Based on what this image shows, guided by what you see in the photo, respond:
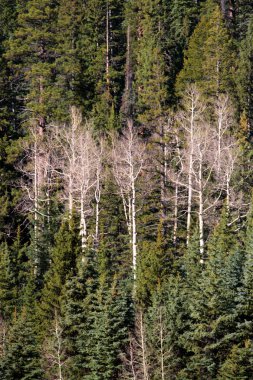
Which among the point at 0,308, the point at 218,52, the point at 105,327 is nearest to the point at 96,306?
the point at 105,327

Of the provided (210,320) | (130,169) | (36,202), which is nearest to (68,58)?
(36,202)

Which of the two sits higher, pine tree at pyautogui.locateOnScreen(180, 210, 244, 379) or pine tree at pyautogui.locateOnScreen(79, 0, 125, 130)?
pine tree at pyautogui.locateOnScreen(79, 0, 125, 130)

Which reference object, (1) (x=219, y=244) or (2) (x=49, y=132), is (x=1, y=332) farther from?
(2) (x=49, y=132)

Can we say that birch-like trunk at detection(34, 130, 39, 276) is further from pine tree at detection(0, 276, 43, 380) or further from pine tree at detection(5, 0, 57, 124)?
pine tree at detection(0, 276, 43, 380)

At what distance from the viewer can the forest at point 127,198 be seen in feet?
96.6

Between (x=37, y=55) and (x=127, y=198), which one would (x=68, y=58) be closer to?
(x=37, y=55)

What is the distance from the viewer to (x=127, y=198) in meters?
45.1

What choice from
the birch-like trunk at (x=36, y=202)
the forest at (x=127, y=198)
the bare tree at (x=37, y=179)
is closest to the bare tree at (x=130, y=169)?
the forest at (x=127, y=198)

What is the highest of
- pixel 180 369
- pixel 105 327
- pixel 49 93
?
pixel 49 93

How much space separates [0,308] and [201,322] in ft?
46.3

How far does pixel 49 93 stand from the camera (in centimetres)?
4784

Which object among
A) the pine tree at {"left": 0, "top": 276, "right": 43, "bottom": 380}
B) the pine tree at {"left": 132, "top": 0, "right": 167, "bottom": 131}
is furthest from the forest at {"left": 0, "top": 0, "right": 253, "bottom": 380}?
the pine tree at {"left": 132, "top": 0, "right": 167, "bottom": 131}

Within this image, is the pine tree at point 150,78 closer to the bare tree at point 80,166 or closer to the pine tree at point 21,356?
the bare tree at point 80,166

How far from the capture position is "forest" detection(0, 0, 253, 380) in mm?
29453
